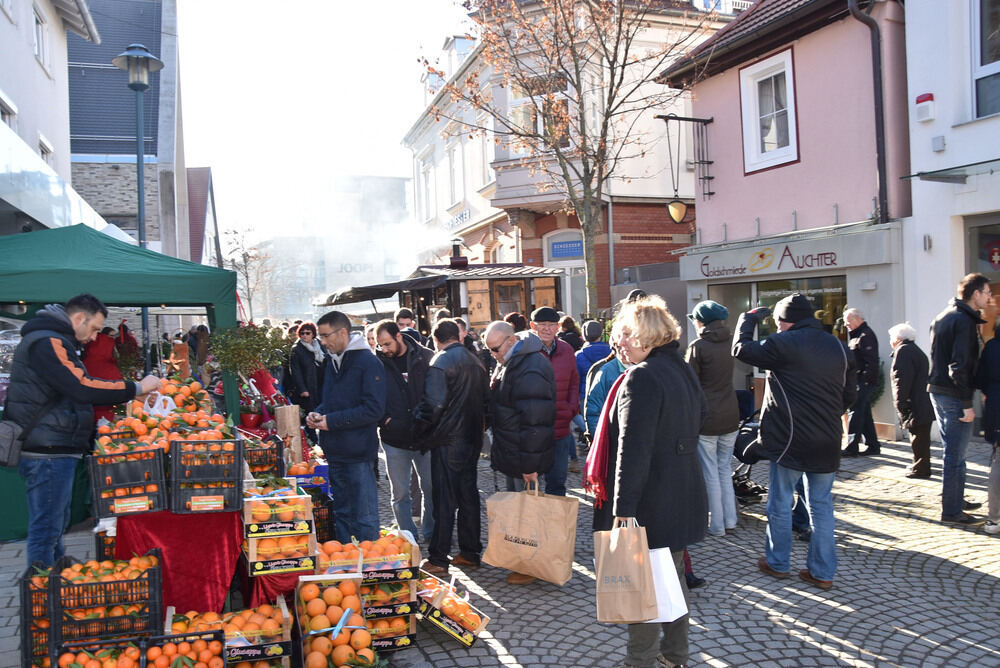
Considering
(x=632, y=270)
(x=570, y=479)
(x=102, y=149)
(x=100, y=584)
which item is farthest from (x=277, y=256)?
(x=100, y=584)

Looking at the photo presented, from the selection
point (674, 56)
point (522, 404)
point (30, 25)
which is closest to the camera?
point (522, 404)

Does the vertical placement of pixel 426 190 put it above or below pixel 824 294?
above

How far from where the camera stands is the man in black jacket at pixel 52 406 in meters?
4.47

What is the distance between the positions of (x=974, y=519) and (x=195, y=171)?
152ft

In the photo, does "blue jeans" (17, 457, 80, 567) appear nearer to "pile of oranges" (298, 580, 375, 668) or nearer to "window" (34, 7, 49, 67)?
"pile of oranges" (298, 580, 375, 668)

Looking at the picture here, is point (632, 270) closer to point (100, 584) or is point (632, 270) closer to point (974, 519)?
point (974, 519)

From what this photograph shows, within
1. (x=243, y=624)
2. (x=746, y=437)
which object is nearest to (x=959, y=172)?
(x=746, y=437)

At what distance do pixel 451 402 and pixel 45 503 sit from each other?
8.90ft

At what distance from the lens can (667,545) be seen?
11.3 feet

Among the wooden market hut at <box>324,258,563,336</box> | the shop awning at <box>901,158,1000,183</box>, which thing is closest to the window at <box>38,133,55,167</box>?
the wooden market hut at <box>324,258,563,336</box>

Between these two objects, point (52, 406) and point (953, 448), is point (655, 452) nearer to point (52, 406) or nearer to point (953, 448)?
point (52, 406)

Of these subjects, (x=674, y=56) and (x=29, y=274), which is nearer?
(x=29, y=274)

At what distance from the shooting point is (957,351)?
19.1ft

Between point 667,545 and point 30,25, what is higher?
point 30,25
